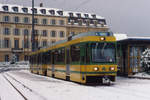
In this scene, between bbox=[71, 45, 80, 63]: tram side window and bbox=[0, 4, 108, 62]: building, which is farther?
bbox=[0, 4, 108, 62]: building

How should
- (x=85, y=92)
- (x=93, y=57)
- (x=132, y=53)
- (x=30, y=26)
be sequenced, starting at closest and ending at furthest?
(x=85, y=92), (x=93, y=57), (x=132, y=53), (x=30, y=26)

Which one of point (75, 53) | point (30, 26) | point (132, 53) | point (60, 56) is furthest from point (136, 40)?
point (30, 26)

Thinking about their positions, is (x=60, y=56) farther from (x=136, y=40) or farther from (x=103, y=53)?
(x=103, y=53)

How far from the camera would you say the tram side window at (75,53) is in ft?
59.3

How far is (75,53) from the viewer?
18594 millimetres

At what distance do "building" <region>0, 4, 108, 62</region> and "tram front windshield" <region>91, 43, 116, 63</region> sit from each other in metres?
60.4

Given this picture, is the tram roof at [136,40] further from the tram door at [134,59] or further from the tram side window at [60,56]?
the tram side window at [60,56]

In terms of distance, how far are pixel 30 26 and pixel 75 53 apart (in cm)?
6635

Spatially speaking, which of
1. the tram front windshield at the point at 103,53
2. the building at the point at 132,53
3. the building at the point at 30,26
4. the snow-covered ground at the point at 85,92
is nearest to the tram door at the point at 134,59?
the building at the point at 132,53

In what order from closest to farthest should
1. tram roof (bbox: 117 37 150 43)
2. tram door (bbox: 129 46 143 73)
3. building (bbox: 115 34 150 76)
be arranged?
tram roof (bbox: 117 37 150 43) → building (bbox: 115 34 150 76) → tram door (bbox: 129 46 143 73)

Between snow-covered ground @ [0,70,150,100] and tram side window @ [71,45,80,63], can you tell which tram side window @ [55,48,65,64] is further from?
snow-covered ground @ [0,70,150,100]

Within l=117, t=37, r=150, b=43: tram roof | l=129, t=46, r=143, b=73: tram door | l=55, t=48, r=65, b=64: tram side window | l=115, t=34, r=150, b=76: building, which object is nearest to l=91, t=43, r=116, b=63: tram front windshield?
l=55, t=48, r=65, b=64: tram side window

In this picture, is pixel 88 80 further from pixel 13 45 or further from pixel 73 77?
pixel 13 45

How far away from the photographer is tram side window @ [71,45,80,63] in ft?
59.3
